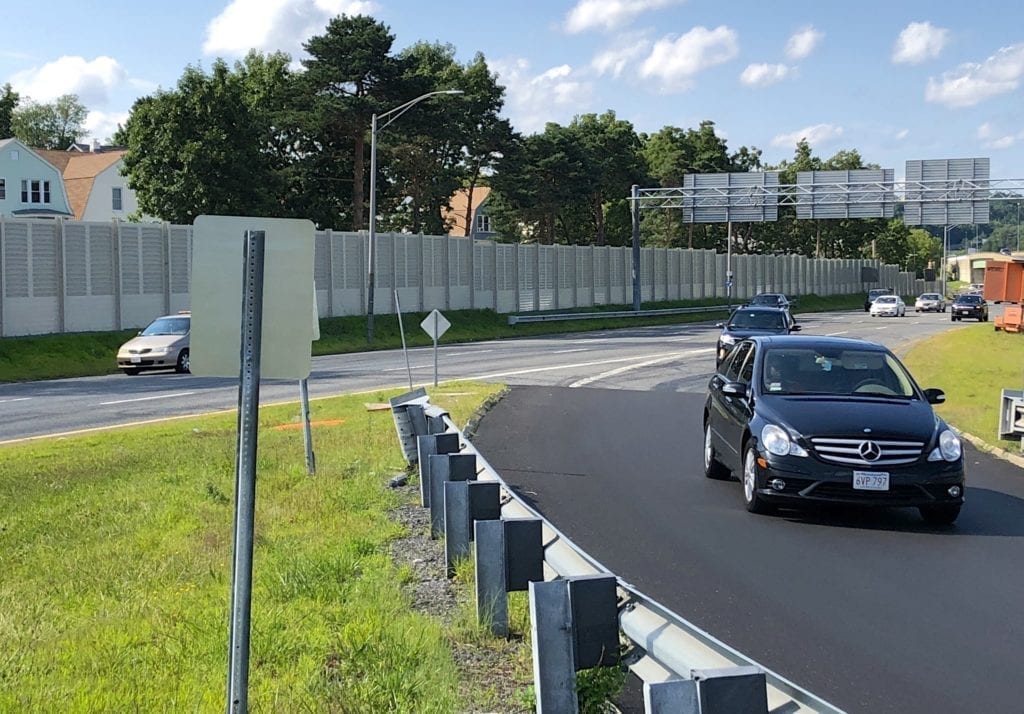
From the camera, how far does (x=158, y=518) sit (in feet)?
35.3

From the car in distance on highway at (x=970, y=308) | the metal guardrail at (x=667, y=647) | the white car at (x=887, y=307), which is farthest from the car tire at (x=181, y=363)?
the white car at (x=887, y=307)

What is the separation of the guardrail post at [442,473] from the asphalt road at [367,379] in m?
11.7

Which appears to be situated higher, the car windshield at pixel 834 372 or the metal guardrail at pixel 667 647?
the car windshield at pixel 834 372

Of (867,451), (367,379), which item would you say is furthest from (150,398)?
(867,451)

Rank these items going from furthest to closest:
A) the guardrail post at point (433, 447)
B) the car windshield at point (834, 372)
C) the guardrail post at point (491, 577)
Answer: the car windshield at point (834, 372), the guardrail post at point (433, 447), the guardrail post at point (491, 577)

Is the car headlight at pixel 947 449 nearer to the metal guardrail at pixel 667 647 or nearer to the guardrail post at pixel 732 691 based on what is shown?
the metal guardrail at pixel 667 647

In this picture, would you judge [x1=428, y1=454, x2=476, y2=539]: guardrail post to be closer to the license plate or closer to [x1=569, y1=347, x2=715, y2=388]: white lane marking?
the license plate

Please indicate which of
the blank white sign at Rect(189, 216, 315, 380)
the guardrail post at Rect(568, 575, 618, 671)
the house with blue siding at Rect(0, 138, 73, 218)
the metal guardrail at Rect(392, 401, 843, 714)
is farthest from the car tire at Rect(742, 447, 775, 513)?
the house with blue siding at Rect(0, 138, 73, 218)

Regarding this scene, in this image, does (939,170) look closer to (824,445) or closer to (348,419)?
(348,419)

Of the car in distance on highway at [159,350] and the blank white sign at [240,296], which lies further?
the car in distance on highway at [159,350]

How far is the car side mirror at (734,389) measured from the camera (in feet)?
38.8

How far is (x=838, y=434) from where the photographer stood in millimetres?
10453

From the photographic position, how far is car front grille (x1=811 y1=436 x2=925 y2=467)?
10.3 metres

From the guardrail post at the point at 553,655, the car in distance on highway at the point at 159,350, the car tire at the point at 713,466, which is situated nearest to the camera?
the guardrail post at the point at 553,655
